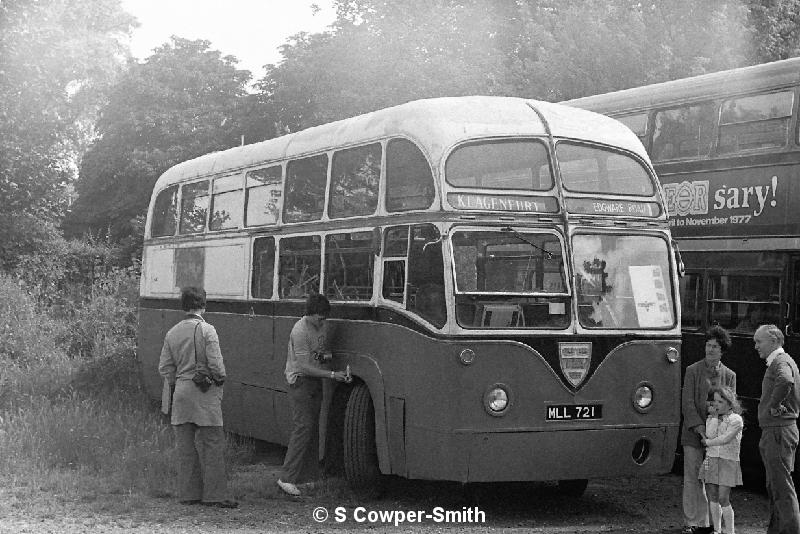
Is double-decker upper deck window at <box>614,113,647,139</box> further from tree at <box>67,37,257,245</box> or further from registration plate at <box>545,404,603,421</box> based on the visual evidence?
tree at <box>67,37,257,245</box>

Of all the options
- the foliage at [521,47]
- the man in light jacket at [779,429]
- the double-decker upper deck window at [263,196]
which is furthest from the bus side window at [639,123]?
the foliage at [521,47]

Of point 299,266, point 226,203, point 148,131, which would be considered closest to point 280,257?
point 299,266

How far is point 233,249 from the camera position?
1325cm

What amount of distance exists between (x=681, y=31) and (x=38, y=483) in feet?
74.4

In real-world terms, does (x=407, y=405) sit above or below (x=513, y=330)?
below

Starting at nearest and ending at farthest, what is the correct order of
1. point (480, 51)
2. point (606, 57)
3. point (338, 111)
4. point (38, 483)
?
point (38, 483) < point (606, 57) < point (480, 51) < point (338, 111)

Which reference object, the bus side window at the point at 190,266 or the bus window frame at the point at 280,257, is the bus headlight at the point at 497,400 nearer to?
the bus window frame at the point at 280,257

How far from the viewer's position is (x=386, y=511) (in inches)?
390

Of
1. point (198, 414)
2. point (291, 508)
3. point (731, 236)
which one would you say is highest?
point (731, 236)

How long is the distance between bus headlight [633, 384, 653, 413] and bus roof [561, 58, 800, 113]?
431 centimetres

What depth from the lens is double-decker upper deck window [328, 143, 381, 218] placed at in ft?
34.4

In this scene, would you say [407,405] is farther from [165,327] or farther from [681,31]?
[681,31]

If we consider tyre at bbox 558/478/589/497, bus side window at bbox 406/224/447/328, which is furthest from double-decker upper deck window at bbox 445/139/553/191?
tyre at bbox 558/478/589/497

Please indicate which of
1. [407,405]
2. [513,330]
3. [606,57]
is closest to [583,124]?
[513,330]
